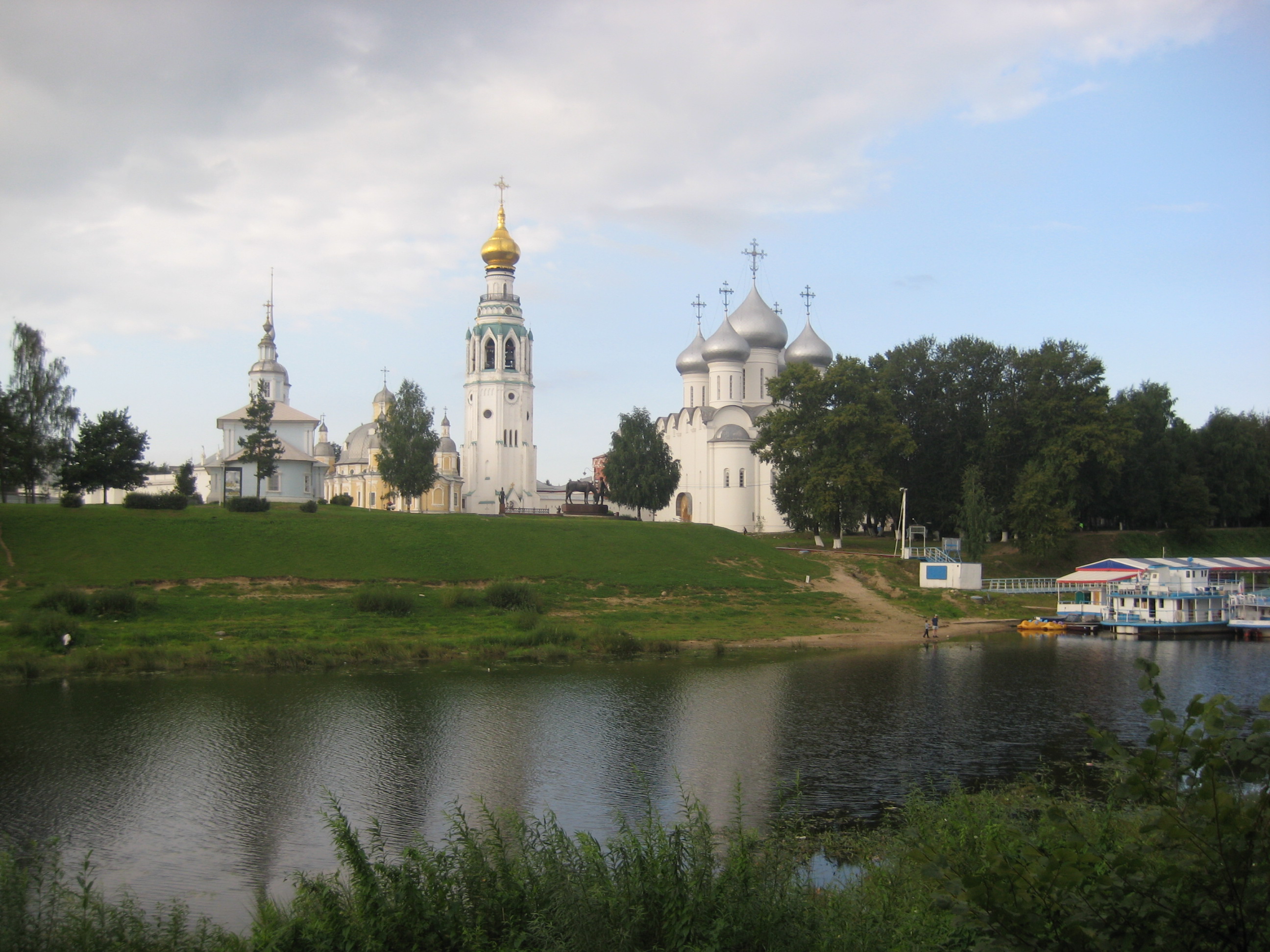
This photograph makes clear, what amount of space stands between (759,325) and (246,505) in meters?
38.4

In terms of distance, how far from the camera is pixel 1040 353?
186 ft

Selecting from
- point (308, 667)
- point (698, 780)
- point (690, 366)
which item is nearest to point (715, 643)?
point (308, 667)

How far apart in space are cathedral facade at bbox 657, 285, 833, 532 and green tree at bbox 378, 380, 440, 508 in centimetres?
1638

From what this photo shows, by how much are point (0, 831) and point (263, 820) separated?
359 centimetres

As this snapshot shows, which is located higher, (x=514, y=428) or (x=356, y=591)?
(x=514, y=428)

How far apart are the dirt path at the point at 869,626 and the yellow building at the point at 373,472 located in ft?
109

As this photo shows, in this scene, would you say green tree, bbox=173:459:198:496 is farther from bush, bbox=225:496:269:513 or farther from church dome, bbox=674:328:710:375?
church dome, bbox=674:328:710:375

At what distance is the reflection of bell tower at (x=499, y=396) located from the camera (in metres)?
80.2

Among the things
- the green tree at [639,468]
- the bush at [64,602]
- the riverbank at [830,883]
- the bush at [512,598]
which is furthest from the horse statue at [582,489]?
the riverbank at [830,883]

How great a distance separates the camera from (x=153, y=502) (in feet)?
149

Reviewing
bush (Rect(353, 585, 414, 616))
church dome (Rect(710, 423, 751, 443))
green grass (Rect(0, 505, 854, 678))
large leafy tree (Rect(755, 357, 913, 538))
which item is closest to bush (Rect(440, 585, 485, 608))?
green grass (Rect(0, 505, 854, 678))

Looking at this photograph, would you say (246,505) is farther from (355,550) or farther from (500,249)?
(500,249)

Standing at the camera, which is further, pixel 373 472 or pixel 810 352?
pixel 373 472

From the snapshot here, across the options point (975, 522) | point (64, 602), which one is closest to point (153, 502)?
point (64, 602)
